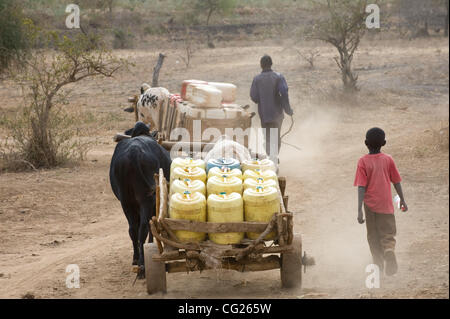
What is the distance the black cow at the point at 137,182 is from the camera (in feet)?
18.7

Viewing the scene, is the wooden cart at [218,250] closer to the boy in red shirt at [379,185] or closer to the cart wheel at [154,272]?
the cart wheel at [154,272]

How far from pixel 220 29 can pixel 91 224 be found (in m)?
33.3

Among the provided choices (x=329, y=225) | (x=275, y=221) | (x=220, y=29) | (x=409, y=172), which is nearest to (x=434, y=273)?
(x=275, y=221)

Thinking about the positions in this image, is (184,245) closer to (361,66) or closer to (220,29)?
(361,66)

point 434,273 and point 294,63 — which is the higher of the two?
point 294,63

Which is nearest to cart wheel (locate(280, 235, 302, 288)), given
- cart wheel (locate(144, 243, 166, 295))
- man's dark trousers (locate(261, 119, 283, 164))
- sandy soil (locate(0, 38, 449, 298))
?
sandy soil (locate(0, 38, 449, 298))

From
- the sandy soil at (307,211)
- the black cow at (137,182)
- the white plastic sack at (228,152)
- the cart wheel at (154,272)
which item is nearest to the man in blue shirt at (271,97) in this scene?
Answer: the sandy soil at (307,211)

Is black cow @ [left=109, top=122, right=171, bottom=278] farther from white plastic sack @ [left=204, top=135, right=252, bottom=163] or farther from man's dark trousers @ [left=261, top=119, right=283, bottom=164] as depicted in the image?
man's dark trousers @ [left=261, top=119, right=283, bottom=164]

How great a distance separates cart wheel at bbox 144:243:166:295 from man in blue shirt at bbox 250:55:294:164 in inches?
179

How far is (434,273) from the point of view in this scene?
490 centimetres

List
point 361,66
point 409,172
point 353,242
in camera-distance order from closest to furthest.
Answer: point 353,242 → point 409,172 → point 361,66

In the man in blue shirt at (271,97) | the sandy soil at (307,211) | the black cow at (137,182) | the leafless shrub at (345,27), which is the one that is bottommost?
the sandy soil at (307,211)

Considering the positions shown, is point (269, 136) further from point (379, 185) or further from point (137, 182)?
point (379, 185)

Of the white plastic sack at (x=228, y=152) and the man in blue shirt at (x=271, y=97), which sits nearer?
the white plastic sack at (x=228, y=152)
